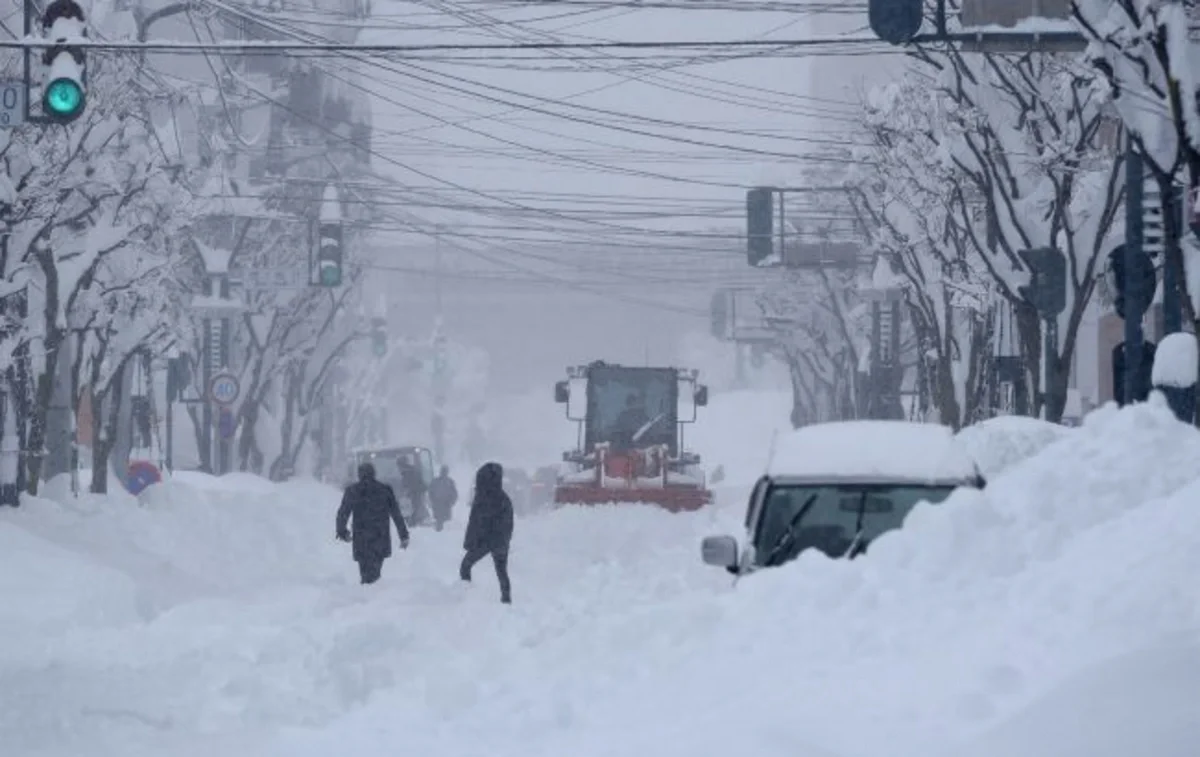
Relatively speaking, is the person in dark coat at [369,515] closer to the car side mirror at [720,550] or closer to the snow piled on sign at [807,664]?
the snow piled on sign at [807,664]

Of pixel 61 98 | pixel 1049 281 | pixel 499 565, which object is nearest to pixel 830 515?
pixel 61 98

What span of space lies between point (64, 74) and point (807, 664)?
355 inches

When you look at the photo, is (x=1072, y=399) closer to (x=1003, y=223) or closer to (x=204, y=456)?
(x=1003, y=223)

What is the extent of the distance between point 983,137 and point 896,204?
31.6 ft

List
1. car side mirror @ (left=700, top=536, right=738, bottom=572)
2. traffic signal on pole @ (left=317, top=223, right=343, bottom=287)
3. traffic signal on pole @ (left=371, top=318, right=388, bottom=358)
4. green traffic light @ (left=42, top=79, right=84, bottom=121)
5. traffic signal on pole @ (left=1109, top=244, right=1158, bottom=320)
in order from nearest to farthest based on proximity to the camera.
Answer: car side mirror @ (left=700, top=536, right=738, bottom=572), green traffic light @ (left=42, top=79, right=84, bottom=121), traffic signal on pole @ (left=1109, top=244, right=1158, bottom=320), traffic signal on pole @ (left=317, top=223, right=343, bottom=287), traffic signal on pole @ (left=371, top=318, right=388, bottom=358)

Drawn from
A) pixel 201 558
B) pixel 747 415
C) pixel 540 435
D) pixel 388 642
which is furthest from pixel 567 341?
pixel 388 642

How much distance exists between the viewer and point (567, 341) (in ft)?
399

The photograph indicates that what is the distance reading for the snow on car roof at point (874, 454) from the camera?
12375mm

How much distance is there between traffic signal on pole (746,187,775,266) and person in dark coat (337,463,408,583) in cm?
1646

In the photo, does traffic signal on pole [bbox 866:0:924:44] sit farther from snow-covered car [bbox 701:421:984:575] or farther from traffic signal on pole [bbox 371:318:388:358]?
traffic signal on pole [bbox 371:318:388:358]

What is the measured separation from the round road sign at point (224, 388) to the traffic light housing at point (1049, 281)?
2287 cm

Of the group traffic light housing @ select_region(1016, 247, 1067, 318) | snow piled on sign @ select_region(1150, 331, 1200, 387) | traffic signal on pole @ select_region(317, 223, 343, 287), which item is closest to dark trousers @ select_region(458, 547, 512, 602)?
traffic light housing @ select_region(1016, 247, 1067, 318)

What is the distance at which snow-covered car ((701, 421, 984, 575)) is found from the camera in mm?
12289

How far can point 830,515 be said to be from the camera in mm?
12406
